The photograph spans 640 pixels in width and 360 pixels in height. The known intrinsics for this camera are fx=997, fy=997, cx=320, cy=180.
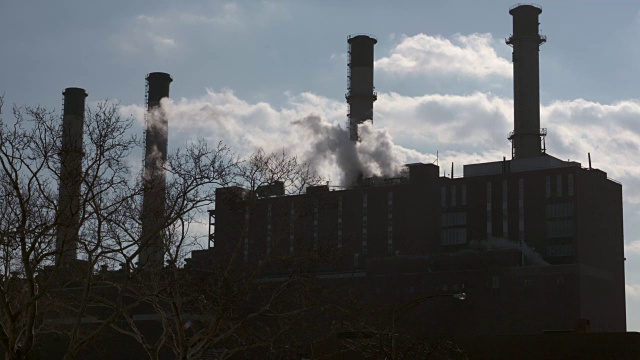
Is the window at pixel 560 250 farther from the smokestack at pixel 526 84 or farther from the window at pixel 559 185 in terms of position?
the smokestack at pixel 526 84

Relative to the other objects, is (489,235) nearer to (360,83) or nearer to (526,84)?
(526,84)

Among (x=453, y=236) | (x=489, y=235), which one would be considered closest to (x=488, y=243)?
(x=489, y=235)

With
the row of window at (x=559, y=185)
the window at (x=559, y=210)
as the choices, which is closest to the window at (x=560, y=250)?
the window at (x=559, y=210)

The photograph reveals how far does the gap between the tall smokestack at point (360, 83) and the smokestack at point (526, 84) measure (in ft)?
55.3

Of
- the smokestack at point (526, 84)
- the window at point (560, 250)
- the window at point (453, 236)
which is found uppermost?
the smokestack at point (526, 84)

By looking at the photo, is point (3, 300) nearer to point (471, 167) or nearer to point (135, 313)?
point (135, 313)

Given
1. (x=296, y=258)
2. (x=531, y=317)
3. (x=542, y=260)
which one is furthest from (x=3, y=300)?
(x=542, y=260)

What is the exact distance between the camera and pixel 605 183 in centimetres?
10944

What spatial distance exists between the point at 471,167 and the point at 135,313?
41379mm

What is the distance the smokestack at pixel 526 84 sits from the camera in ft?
356

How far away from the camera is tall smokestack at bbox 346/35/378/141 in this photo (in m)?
115

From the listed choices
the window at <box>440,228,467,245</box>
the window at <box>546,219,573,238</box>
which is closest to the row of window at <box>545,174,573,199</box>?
the window at <box>546,219,573,238</box>

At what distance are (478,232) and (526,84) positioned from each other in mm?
16918

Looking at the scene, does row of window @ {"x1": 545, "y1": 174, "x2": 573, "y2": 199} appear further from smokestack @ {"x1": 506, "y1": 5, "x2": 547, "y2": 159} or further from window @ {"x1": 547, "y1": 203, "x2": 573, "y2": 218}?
smokestack @ {"x1": 506, "y1": 5, "x2": 547, "y2": 159}
